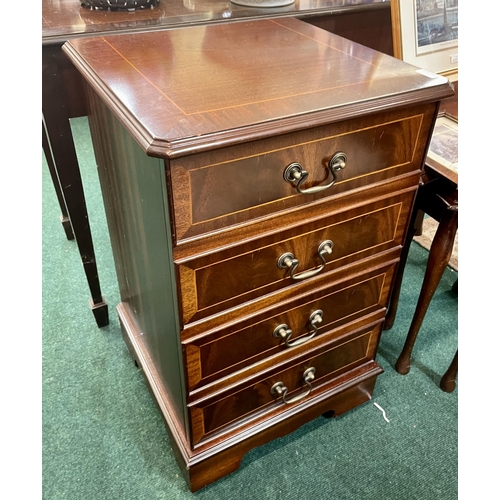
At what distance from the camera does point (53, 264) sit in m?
1.67

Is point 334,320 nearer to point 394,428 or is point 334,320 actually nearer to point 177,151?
point 394,428

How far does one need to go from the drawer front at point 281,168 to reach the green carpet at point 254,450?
0.68 m

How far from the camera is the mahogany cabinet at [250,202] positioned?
2.24ft

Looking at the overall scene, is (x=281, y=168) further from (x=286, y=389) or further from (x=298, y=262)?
(x=286, y=389)

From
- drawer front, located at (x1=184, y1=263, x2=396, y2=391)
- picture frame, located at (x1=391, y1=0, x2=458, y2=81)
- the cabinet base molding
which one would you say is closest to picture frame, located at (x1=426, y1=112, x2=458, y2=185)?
picture frame, located at (x1=391, y1=0, x2=458, y2=81)

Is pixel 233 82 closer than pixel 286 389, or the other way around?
pixel 233 82

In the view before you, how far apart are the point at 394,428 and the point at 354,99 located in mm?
871

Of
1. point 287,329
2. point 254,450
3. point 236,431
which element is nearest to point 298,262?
point 287,329

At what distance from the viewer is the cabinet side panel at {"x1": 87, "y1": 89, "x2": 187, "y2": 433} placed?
2.44ft

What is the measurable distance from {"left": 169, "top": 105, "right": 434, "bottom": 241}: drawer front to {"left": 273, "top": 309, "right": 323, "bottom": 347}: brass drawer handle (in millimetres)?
272

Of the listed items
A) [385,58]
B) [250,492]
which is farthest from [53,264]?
[385,58]

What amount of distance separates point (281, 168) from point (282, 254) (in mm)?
166

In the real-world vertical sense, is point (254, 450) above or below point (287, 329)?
below

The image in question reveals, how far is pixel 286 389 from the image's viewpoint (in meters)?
1.06
